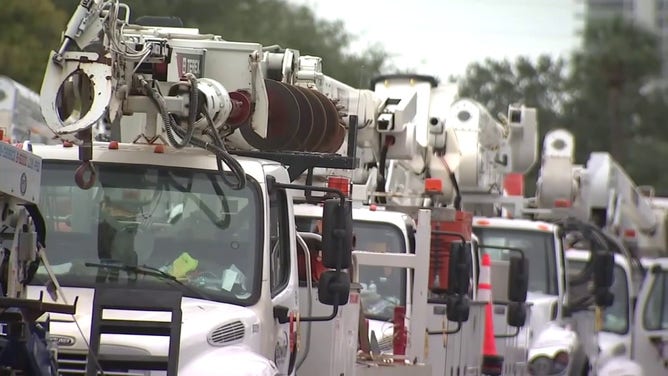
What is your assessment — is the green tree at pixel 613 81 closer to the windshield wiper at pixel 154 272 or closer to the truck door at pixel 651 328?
the truck door at pixel 651 328

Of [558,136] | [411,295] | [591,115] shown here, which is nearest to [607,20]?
[591,115]

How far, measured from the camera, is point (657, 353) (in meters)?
20.0

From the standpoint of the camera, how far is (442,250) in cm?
1366

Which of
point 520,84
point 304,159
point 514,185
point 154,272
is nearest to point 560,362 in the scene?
point 514,185

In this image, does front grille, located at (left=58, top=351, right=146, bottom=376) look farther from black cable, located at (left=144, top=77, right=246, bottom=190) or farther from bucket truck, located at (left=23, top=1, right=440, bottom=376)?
black cable, located at (left=144, top=77, right=246, bottom=190)

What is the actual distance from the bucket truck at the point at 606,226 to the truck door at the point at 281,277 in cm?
951

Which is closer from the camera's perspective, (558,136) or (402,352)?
(402,352)

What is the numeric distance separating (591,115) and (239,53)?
54.4m

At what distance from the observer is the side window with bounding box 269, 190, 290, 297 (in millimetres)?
9547

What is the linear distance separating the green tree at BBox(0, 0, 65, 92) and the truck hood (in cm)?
1961

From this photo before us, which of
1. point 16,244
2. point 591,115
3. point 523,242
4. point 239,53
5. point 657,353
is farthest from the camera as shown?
point 591,115

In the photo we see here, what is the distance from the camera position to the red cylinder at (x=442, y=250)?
13.5 metres

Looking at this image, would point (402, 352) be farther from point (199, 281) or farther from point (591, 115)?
point (591, 115)

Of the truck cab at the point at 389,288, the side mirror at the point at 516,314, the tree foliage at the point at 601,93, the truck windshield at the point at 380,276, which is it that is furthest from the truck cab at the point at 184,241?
the tree foliage at the point at 601,93
